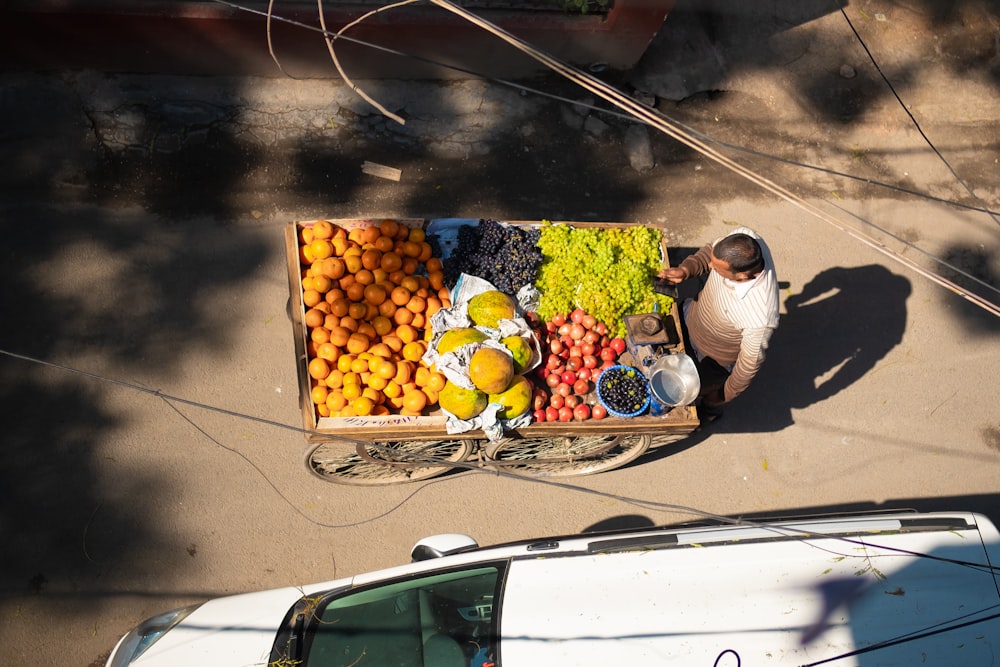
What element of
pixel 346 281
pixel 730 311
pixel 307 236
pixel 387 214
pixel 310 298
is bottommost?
pixel 730 311

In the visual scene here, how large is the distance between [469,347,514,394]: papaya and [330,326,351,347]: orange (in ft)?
2.94

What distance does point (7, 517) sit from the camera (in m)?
5.10

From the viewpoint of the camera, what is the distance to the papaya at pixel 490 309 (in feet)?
14.5

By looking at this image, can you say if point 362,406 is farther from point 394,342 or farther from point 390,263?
point 390,263

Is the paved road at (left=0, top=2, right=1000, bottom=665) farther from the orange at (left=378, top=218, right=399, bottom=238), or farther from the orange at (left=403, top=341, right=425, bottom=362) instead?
the orange at (left=378, top=218, right=399, bottom=238)

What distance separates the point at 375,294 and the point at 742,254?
236 centimetres

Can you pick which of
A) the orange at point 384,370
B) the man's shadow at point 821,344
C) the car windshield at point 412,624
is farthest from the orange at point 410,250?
the man's shadow at point 821,344

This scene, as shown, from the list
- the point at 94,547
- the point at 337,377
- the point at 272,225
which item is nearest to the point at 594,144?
the point at 272,225

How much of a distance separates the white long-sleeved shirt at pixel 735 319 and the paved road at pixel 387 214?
4.20 ft

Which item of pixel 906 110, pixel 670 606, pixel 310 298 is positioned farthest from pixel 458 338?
pixel 906 110

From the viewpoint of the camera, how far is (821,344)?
20.5ft

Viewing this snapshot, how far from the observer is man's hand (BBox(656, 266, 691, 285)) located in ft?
15.6

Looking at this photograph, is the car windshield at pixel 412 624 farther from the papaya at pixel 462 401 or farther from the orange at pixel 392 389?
the orange at pixel 392 389

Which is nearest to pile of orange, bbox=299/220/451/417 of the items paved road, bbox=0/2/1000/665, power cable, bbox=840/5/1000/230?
paved road, bbox=0/2/1000/665
